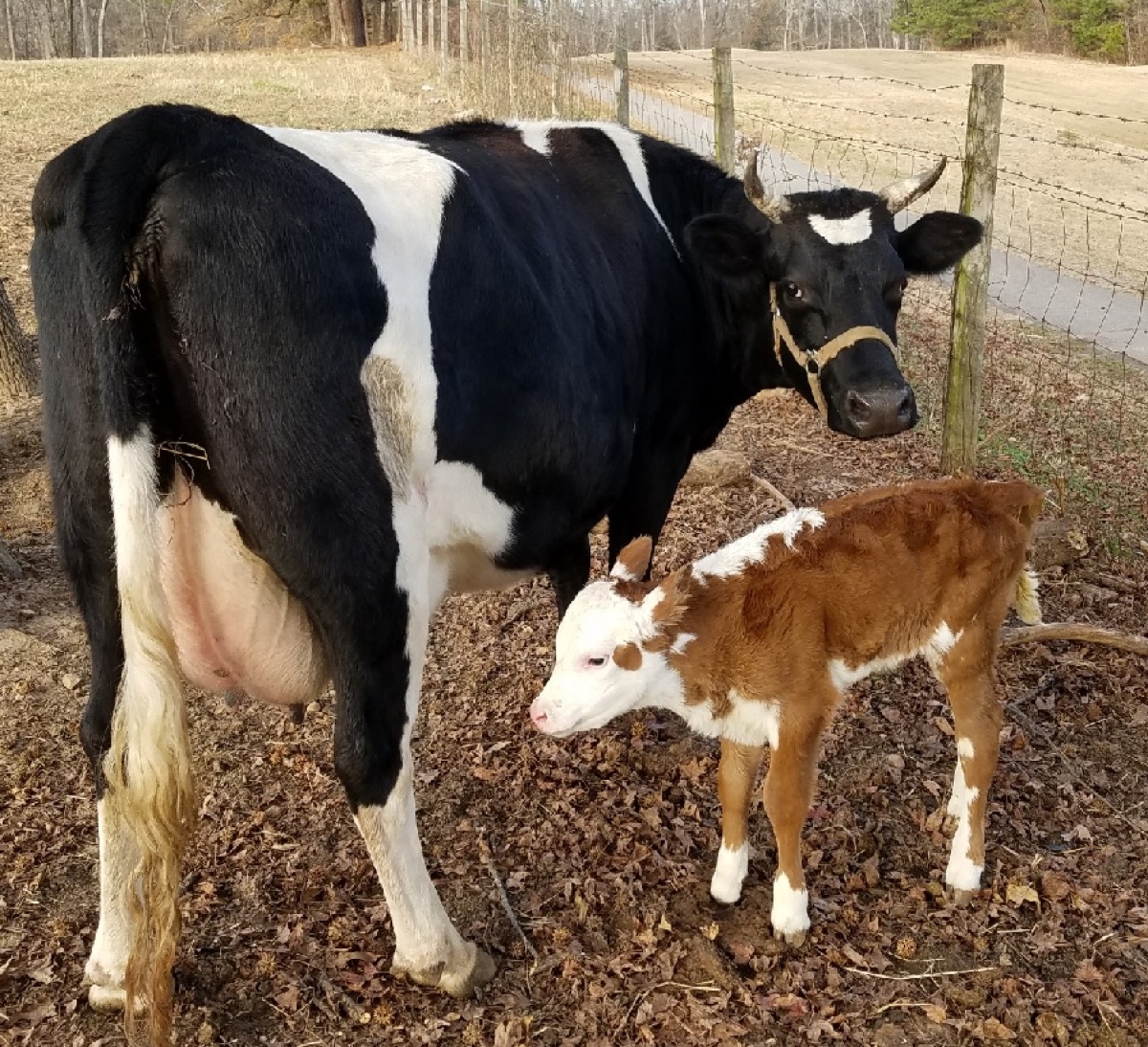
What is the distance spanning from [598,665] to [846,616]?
0.82m

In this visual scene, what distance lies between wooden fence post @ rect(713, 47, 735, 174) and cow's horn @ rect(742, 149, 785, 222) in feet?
13.2

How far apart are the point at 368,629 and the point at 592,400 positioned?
117 cm

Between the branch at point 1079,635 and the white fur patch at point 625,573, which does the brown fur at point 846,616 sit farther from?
the branch at point 1079,635

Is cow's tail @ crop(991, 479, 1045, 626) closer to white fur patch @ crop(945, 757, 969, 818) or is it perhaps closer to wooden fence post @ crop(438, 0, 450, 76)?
white fur patch @ crop(945, 757, 969, 818)

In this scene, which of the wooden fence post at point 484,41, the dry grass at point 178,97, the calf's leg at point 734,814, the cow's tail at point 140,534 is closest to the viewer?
the cow's tail at point 140,534

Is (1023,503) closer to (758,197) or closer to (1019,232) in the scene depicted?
(758,197)

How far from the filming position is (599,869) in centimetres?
365

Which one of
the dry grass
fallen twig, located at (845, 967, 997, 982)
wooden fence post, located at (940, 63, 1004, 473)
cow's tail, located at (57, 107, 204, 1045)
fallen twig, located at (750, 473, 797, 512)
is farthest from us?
the dry grass

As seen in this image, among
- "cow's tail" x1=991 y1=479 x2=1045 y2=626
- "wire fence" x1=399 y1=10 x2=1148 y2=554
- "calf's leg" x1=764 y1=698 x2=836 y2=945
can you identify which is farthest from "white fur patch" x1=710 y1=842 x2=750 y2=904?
"wire fence" x1=399 y1=10 x2=1148 y2=554

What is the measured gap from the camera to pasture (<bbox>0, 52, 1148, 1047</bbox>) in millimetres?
3096

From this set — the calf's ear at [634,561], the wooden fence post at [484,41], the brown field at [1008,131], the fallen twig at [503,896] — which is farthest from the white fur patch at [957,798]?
the wooden fence post at [484,41]

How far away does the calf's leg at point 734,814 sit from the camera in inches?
137

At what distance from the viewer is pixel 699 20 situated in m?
75.1

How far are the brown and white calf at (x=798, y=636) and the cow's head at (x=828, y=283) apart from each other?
0.59 metres
